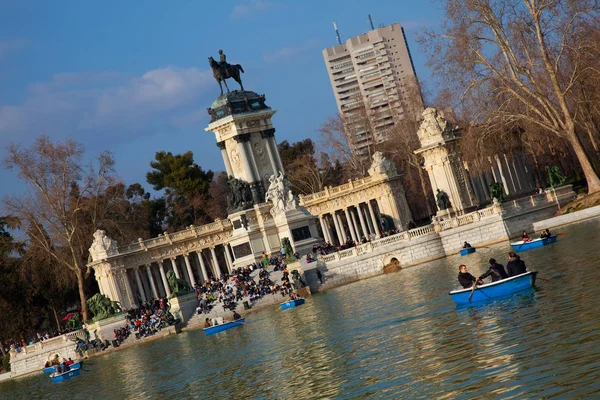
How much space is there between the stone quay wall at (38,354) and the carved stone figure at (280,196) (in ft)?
46.0

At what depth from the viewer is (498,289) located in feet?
91.9

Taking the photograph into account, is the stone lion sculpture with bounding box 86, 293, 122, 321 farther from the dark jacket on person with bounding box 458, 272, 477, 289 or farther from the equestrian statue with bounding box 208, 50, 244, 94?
the dark jacket on person with bounding box 458, 272, 477, 289

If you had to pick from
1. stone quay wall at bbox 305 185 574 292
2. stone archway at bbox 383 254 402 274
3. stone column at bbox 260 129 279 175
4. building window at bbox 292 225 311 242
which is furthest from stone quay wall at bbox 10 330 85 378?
stone archway at bbox 383 254 402 274

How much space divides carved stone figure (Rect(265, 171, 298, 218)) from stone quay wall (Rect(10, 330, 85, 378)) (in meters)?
14.0

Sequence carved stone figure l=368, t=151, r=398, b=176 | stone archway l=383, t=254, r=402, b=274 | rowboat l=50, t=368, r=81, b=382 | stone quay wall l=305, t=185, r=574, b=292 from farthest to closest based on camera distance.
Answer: carved stone figure l=368, t=151, r=398, b=176, stone archway l=383, t=254, r=402, b=274, stone quay wall l=305, t=185, r=574, b=292, rowboat l=50, t=368, r=81, b=382

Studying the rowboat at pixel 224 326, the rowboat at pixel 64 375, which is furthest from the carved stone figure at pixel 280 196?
the rowboat at pixel 64 375

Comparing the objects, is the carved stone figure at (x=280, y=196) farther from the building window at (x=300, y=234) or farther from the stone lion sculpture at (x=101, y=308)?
the stone lion sculpture at (x=101, y=308)

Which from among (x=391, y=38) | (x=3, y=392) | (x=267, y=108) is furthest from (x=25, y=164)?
(x=391, y=38)

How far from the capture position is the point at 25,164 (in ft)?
223

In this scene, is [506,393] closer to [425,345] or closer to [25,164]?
[425,345]

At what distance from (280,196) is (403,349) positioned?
3831 cm

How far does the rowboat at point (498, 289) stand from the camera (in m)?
27.6

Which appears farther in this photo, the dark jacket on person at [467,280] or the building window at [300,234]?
the building window at [300,234]

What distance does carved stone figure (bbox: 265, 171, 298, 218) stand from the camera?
62125mm
